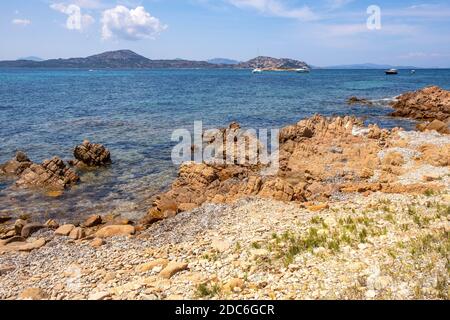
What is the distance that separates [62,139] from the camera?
4116cm

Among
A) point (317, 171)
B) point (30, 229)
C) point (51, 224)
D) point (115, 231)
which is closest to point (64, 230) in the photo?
point (51, 224)

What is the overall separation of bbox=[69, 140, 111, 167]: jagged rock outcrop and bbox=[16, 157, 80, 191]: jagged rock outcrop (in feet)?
10.4

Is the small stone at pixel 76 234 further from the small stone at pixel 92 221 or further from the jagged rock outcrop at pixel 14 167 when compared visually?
the jagged rock outcrop at pixel 14 167

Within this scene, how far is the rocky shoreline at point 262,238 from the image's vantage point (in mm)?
11484

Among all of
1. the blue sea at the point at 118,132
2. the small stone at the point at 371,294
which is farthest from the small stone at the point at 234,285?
the blue sea at the point at 118,132

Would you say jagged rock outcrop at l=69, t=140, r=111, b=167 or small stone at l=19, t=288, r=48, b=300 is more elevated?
jagged rock outcrop at l=69, t=140, r=111, b=167

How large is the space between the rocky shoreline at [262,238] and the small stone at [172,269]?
3 cm

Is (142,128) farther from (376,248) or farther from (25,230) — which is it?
(376,248)

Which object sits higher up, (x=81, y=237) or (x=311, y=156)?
(x=311, y=156)

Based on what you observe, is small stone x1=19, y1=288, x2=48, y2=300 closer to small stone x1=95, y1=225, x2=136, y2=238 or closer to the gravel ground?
the gravel ground

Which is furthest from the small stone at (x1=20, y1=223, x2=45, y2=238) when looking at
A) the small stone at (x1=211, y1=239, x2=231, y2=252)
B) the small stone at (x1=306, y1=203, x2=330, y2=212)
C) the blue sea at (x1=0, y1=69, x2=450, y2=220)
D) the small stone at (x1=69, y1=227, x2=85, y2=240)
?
the small stone at (x1=306, y1=203, x2=330, y2=212)

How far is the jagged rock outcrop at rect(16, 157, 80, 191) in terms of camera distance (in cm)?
2695
